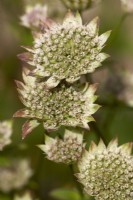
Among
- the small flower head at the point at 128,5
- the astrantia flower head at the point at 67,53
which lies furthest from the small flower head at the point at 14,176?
the small flower head at the point at 128,5

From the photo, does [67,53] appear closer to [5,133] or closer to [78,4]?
[78,4]

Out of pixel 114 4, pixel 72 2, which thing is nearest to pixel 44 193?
pixel 72 2

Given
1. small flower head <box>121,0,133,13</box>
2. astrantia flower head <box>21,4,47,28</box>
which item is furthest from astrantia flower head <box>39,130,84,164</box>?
small flower head <box>121,0,133,13</box>

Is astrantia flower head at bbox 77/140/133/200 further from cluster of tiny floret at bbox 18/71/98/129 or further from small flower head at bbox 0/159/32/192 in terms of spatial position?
small flower head at bbox 0/159/32/192

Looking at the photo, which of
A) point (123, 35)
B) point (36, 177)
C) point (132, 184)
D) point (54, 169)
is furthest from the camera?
point (123, 35)

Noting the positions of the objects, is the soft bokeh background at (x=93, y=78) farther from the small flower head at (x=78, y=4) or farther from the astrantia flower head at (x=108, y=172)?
the astrantia flower head at (x=108, y=172)

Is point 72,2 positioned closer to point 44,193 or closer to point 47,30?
point 47,30

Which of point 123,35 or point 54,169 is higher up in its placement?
point 123,35
